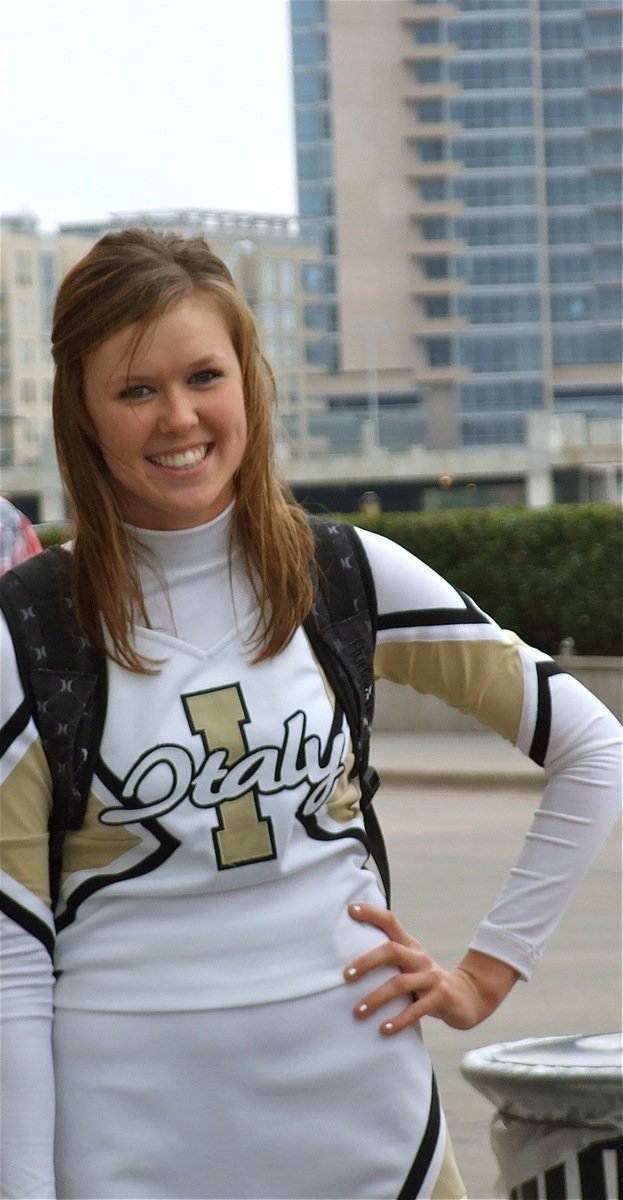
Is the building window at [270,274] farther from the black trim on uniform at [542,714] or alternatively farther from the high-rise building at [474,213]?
the black trim on uniform at [542,714]


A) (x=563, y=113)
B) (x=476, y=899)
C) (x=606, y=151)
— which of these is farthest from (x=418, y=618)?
(x=563, y=113)

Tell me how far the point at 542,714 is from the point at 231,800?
0.41 meters

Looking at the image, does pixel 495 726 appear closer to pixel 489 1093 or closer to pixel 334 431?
pixel 489 1093

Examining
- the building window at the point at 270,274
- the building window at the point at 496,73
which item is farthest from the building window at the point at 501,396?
the building window at the point at 270,274

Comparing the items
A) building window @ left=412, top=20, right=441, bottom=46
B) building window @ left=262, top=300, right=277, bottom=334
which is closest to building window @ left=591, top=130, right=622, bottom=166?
building window @ left=412, top=20, right=441, bottom=46

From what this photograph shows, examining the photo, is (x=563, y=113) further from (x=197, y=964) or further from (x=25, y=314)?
(x=197, y=964)

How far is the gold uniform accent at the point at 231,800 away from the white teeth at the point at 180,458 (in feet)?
0.77

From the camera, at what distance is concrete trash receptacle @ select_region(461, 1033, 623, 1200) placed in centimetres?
168

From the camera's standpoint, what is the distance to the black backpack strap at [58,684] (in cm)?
177

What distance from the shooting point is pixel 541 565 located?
15.4 m

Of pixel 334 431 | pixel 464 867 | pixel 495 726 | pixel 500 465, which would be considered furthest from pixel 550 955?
pixel 334 431

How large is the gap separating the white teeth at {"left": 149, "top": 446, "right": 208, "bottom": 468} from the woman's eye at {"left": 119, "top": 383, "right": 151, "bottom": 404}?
2.4 inches

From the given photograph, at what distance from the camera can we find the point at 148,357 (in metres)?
1.84

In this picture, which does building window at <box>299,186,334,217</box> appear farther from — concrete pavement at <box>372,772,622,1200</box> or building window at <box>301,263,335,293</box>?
concrete pavement at <box>372,772,622,1200</box>
